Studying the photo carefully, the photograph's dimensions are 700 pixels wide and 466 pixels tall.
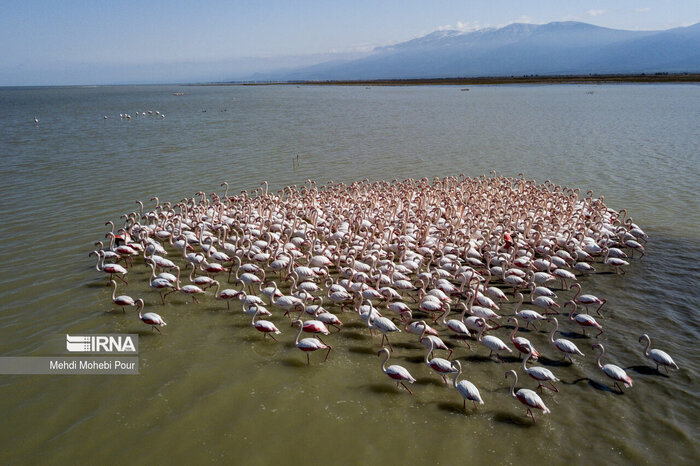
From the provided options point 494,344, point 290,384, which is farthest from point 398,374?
point 494,344

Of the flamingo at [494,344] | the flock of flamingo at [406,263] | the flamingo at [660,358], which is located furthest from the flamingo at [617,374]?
the flamingo at [494,344]

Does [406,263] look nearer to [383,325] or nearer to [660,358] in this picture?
[383,325]

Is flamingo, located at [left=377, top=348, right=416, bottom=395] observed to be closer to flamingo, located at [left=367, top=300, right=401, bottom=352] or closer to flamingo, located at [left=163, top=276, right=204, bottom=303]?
flamingo, located at [left=367, top=300, right=401, bottom=352]

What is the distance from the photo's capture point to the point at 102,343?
10.7 metres

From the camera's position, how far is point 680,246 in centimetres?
1652

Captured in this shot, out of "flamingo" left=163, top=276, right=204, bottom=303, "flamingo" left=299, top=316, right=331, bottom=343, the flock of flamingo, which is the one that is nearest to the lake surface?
"flamingo" left=163, top=276, right=204, bottom=303

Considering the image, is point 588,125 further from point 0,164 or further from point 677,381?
point 0,164

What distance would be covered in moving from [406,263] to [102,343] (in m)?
8.83

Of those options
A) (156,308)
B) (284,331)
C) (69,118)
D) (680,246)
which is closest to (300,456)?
(284,331)

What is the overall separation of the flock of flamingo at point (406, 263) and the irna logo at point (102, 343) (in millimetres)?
754

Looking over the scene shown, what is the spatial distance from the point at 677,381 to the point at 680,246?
365 inches

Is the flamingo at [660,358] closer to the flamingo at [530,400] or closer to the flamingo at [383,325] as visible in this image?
the flamingo at [530,400]

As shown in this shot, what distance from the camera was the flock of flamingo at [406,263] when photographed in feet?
35.1

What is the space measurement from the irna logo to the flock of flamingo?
0.75 metres
